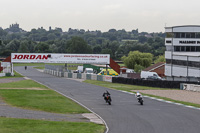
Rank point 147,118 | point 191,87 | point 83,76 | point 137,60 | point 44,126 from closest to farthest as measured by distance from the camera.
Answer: point 44,126
point 147,118
point 191,87
point 83,76
point 137,60

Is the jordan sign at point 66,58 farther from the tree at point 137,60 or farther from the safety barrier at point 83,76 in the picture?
the tree at point 137,60

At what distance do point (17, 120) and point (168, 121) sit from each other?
900cm

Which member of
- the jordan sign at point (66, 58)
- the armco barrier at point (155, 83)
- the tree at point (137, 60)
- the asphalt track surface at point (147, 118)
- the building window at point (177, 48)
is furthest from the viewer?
the tree at point (137, 60)

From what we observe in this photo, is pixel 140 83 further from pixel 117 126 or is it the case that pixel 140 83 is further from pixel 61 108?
pixel 117 126

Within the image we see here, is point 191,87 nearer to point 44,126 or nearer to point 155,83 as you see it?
point 155,83

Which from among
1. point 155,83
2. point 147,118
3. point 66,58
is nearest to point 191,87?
point 155,83

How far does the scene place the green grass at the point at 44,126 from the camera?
19062mm

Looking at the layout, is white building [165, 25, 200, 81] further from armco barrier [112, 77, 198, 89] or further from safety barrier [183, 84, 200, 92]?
safety barrier [183, 84, 200, 92]

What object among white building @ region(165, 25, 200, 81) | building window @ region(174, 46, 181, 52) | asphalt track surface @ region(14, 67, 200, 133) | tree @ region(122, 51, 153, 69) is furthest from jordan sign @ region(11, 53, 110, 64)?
asphalt track surface @ region(14, 67, 200, 133)

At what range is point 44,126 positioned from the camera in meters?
20.3

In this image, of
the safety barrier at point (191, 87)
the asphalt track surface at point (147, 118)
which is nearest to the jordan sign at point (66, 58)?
the safety barrier at point (191, 87)

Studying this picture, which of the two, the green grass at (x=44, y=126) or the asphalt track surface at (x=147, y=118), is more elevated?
the green grass at (x=44, y=126)

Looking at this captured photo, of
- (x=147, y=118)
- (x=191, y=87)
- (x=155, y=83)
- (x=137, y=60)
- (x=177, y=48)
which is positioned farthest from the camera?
(x=137, y=60)

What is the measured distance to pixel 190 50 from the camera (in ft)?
253
